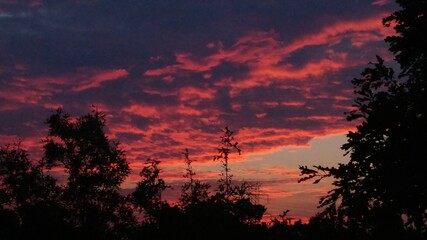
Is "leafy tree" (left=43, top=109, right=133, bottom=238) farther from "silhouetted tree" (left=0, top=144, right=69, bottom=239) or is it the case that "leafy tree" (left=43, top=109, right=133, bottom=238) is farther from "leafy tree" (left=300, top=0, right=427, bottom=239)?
"leafy tree" (left=300, top=0, right=427, bottom=239)

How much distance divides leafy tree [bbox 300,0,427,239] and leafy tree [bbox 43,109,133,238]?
30314 millimetres

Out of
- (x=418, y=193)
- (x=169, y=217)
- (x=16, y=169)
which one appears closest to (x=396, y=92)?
(x=418, y=193)

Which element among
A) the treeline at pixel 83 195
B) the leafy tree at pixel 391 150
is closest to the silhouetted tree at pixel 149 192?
the treeline at pixel 83 195

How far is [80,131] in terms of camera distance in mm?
48125

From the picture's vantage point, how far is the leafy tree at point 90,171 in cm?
4659

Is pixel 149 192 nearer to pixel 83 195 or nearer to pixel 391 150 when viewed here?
pixel 83 195

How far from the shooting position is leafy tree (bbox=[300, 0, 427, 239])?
18.8 meters

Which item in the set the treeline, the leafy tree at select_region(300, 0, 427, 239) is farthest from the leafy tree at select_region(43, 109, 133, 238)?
the leafy tree at select_region(300, 0, 427, 239)

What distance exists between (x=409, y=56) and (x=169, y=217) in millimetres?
25356

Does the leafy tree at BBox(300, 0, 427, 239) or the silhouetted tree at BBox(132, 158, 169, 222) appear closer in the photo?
the leafy tree at BBox(300, 0, 427, 239)

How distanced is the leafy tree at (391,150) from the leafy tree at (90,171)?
30.3m

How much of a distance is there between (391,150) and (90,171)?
33542 mm

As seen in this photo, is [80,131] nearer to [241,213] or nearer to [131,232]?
[131,232]

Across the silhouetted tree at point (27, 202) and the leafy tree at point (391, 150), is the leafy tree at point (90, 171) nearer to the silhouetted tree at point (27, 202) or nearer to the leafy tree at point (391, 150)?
the silhouetted tree at point (27, 202)
